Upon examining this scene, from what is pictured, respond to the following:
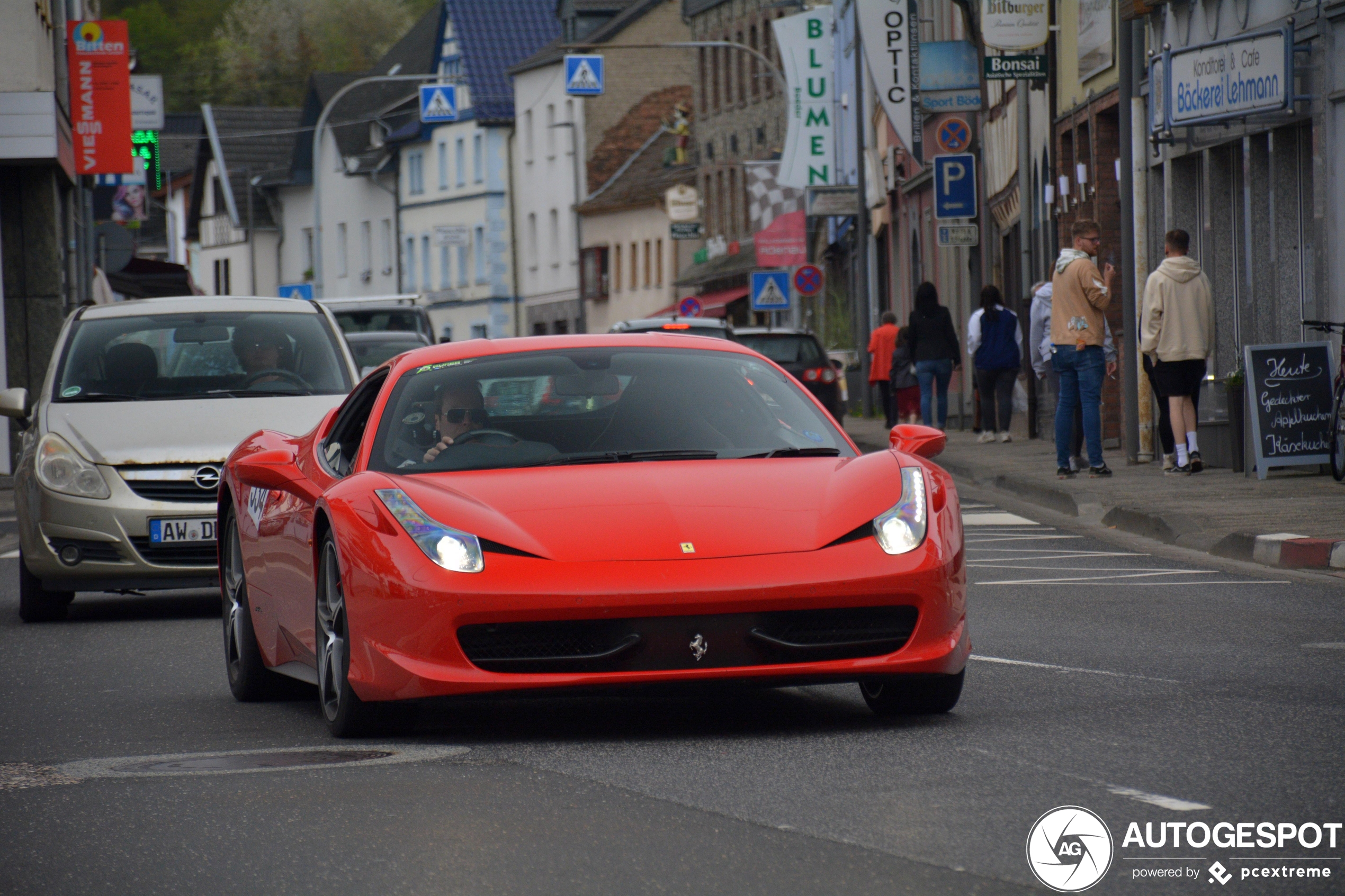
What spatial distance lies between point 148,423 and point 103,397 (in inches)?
22.3

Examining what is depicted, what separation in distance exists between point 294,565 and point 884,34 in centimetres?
2997

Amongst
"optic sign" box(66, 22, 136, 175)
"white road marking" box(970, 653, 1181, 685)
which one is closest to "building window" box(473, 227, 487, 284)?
"optic sign" box(66, 22, 136, 175)

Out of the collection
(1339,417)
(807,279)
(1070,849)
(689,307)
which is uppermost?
(807,279)

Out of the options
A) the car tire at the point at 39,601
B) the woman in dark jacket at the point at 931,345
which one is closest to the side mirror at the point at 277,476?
the car tire at the point at 39,601

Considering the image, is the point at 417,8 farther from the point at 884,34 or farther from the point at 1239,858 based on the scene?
the point at 1239,858

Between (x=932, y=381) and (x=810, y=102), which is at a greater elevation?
(x=810, y=102)

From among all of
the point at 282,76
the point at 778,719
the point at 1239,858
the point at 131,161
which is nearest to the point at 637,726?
the point at 778,719

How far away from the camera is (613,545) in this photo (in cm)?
683

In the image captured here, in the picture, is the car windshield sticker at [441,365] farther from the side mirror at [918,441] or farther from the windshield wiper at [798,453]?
the side mirror at [918,441]

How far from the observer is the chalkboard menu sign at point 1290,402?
18.1 m

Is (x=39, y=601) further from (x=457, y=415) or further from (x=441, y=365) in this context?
(x=457, y=415)

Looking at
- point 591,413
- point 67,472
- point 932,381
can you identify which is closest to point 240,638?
point 591,413

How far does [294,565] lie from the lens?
7922 mm

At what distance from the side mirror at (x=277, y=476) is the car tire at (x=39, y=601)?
413 centimetres
